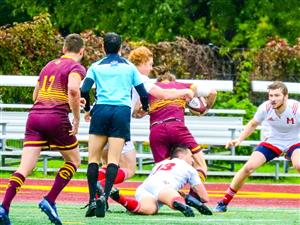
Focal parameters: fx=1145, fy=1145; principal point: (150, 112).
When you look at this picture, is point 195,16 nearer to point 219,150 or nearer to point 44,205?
point 219,150

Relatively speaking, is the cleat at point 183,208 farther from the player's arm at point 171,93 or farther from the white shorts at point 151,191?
the player's arm at point 171,93

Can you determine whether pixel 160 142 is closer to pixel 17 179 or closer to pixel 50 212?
pixel 17 179

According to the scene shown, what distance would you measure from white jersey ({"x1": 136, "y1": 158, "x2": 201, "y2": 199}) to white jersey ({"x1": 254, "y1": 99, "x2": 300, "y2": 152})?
4.58ft

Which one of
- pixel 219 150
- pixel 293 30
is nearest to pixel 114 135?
pixel 219 150

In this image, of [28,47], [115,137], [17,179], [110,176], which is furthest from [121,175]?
[28,47]

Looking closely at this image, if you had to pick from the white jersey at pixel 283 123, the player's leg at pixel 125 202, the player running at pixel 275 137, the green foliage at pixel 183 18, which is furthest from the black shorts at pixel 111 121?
the green foliage at pixel 183 18

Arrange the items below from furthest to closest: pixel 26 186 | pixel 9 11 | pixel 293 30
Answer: pixel 9 11, pixel 293 30, pixel 26 186

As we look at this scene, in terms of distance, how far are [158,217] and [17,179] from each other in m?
1.84

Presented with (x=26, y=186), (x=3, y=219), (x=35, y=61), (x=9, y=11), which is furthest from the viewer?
(x=9, y=11)

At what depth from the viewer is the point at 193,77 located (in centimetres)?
2675

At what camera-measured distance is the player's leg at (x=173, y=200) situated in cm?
1198

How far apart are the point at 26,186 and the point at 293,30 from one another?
20.4 meters

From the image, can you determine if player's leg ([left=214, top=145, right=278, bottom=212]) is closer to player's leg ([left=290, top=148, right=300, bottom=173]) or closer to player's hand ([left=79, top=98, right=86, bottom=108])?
player's leg ([left=290, top=148, right=300, bottom=173])

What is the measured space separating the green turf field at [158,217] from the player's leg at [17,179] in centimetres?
25
